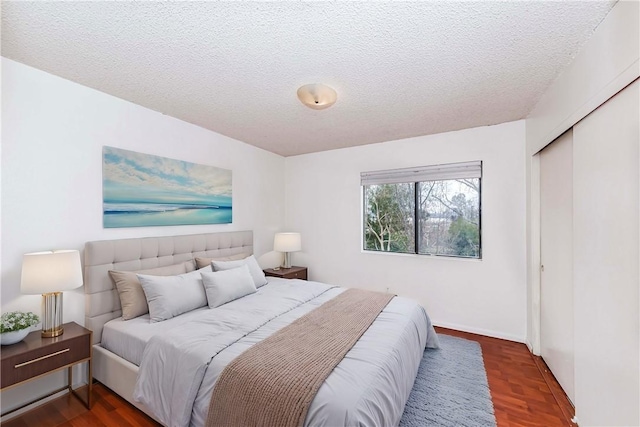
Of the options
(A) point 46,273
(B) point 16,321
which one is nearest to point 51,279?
(A) point 46,273

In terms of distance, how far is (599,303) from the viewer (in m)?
1.51

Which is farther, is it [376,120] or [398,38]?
[376,120]

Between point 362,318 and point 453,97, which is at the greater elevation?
point 453,97

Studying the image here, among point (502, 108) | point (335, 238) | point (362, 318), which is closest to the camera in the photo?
point (362, 318)

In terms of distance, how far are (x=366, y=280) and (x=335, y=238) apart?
769 millimetres

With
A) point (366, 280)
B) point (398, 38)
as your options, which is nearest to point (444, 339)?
point (366, 280)

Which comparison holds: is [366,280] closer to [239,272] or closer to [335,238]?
[335,238]

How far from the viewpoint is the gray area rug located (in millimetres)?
1861

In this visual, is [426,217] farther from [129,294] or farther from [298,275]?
[129,294]

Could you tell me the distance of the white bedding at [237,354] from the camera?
135 centimetres

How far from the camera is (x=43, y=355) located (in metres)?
1.75

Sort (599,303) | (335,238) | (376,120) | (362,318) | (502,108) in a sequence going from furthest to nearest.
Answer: (335,238) < (376,120) < (502,108) < (362,318) < (599,303)

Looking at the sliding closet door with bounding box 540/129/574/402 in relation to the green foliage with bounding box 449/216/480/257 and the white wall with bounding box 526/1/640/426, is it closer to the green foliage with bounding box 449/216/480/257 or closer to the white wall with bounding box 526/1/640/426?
the white wall with bounding box 526/1/640/426

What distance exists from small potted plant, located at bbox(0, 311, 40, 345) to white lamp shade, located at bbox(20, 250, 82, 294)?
18 centimetres
